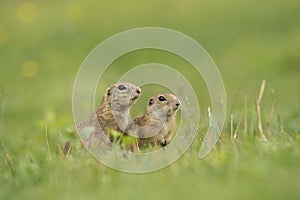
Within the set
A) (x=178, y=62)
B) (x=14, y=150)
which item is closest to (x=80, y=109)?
(x=14, y=150)

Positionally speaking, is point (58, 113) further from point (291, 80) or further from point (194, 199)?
point (194, 199)

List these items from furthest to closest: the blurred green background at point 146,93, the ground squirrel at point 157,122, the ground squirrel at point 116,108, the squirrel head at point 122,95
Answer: the squirrel head at point 122,95, the ground squirrel at point 116,108, the ground squirrel at point 157,122, the blurred green background at point 146,93

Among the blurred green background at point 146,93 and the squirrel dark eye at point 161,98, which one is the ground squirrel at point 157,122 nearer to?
the squirrel dark eye at point 161,98

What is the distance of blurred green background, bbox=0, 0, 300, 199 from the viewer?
17.2ft

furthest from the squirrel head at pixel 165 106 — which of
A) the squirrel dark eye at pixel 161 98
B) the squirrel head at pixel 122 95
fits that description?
the squirrel head at pixel 122 95

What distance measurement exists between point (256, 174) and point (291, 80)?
990 centimetres

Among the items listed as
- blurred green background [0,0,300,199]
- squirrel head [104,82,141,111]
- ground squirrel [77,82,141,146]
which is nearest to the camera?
blurred green background [0,0,300,199]

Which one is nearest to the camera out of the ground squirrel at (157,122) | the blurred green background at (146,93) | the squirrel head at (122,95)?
the blurred green background at (146,93)

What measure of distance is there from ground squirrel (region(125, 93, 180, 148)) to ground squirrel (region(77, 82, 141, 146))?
0.14m

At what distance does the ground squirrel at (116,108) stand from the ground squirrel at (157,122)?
0.14 m

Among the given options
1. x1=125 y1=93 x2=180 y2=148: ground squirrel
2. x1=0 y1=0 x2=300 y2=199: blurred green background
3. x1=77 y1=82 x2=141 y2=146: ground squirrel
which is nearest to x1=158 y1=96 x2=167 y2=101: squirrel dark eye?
x1=125 y1=93 x2=180 y2=148: ground squirrel

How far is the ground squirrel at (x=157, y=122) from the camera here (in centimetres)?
723

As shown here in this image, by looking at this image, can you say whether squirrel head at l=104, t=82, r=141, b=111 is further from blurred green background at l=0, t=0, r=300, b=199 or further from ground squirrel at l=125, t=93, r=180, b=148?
blurred green background at l=0, t=0, r=300, b=199

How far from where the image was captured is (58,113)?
14.4 meters
